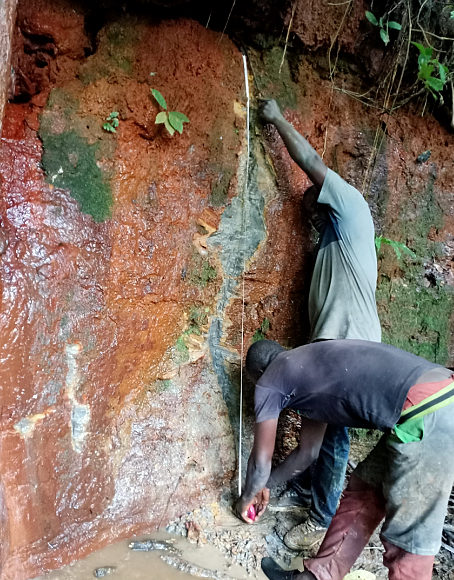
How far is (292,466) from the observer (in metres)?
2.56

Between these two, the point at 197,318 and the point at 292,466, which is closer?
the point at 292,466

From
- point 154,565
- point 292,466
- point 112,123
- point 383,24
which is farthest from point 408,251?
point 154,565

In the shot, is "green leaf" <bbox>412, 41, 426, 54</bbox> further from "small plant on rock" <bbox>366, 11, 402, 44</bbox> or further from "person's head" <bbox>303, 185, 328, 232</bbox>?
"person's head" <bbox>303, 185, 328, 232</bbox>

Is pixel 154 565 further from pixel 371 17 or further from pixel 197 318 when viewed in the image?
pixel 371 17

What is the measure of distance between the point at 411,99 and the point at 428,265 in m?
1.12

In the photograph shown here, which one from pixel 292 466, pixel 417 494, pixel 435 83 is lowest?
pixel 292 466

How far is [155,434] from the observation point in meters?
2.52

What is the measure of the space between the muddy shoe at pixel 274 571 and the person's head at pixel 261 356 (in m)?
0.90

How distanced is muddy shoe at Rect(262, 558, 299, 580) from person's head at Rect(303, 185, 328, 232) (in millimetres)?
Result: 1789

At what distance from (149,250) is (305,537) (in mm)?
1748

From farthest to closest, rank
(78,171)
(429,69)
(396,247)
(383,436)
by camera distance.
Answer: (396,247), (429,69), (78,171), (383,436)

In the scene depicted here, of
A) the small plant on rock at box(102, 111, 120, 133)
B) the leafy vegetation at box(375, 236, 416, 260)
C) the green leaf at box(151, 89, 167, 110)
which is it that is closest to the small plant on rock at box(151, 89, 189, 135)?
the green leaf at box(151, 89, 167, 110)

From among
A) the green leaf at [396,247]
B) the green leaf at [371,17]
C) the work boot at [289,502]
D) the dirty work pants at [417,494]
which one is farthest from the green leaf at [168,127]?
the work boot at [289,502]

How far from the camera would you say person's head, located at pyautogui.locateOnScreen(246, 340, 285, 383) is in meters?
2.29
